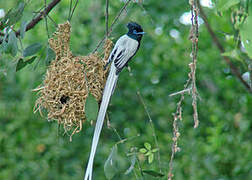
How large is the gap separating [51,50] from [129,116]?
2.79 metres

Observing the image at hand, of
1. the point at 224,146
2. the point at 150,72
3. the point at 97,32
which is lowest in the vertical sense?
the point at 224,146

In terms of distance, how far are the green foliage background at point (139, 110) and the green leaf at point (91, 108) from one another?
2.44 m

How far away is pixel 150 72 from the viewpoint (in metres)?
4.34

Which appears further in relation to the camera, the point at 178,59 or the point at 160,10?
the point at 178,59

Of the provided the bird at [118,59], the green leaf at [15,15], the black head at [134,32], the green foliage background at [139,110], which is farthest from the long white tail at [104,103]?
the green foliage background at [139,110]

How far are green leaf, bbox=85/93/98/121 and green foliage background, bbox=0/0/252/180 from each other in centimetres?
244

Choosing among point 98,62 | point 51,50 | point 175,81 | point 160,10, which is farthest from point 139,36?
point 175,81

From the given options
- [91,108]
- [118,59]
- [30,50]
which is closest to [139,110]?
[30,50]

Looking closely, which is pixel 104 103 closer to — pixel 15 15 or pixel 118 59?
pixel 118 59

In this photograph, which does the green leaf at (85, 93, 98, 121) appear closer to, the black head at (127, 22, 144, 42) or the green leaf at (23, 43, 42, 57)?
the black head at (127, 22, 144, 42)

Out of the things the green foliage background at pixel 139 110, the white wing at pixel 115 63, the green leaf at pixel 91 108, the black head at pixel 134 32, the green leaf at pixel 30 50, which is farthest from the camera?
the green foliage background at pixel 139 110

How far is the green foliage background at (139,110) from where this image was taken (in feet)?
13.4

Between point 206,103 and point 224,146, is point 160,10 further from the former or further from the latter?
point 224,146

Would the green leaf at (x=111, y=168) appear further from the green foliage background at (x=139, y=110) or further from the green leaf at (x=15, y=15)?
the green foliage background at (x=139, y=110)
